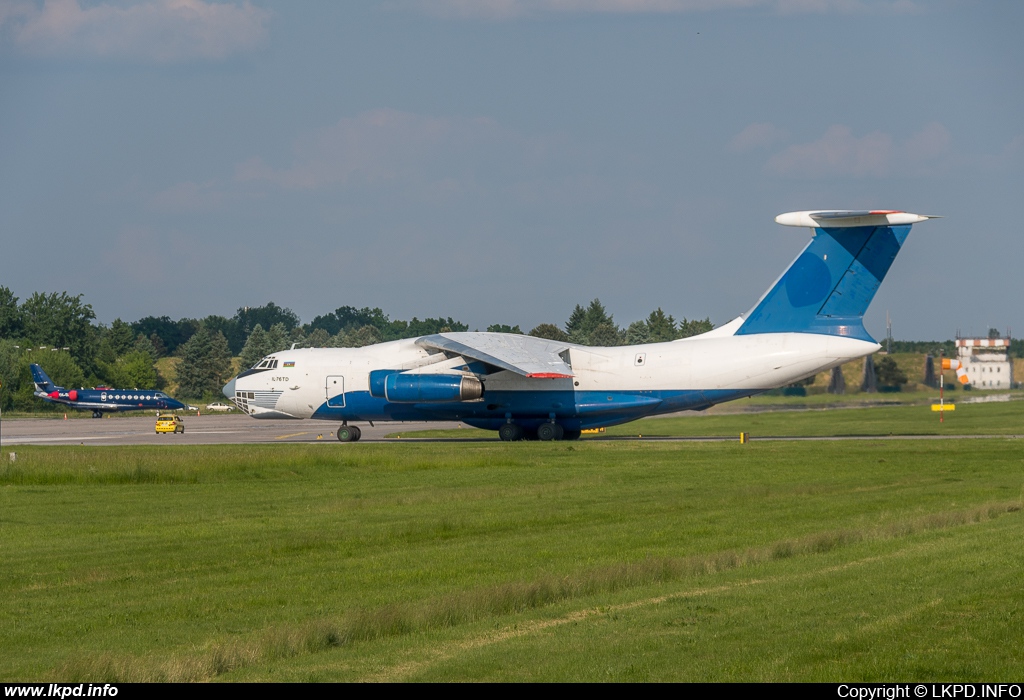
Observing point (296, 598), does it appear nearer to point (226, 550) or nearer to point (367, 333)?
point (226, 550)

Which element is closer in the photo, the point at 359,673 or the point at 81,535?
the point at 359,673

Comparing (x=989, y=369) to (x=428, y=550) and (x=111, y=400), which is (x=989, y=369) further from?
(x=428, y=550)

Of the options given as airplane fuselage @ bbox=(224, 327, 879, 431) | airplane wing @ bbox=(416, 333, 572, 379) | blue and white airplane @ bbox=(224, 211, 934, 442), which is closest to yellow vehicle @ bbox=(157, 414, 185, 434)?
airplane fuselage @ bbox=(224, 327, 879, 431)

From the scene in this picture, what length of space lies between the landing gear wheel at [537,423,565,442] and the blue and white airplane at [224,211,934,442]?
48 millimetres

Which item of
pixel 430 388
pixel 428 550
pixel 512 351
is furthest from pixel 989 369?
pixel 428 550

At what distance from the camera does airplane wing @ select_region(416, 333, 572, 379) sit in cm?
3381

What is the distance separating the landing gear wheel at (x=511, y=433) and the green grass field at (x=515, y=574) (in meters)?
11.4

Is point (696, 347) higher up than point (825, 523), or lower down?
higher up

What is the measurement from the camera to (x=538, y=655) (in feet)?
29.5

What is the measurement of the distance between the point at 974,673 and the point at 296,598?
7.23 meters

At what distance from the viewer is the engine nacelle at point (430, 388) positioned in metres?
35.8

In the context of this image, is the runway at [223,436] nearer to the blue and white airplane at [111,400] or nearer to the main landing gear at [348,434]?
the main landing gear at [348,434]

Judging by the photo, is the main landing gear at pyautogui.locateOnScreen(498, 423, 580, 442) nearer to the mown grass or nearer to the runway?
the runway

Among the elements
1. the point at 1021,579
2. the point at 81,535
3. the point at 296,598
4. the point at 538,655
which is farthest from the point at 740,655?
the point at 81,535
